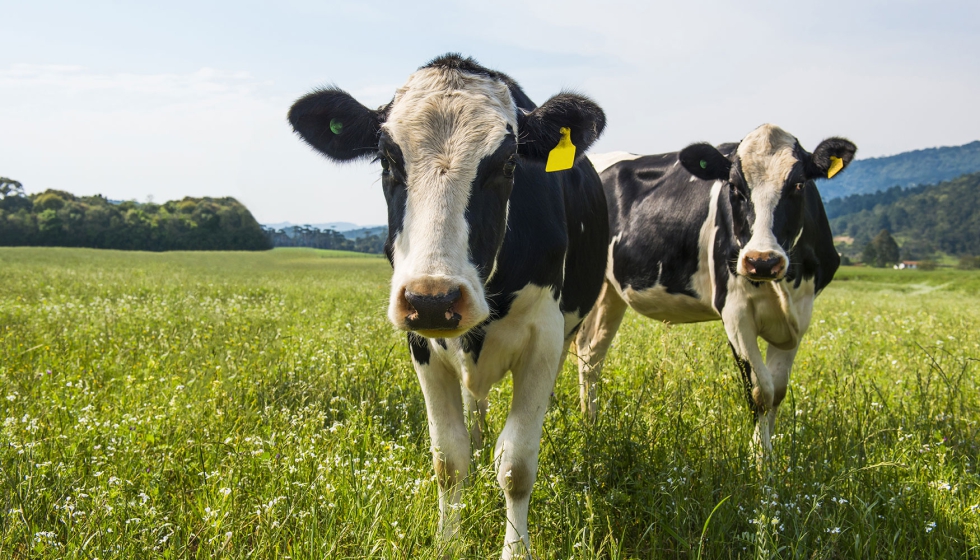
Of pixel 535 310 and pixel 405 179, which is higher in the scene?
pixel 405 179

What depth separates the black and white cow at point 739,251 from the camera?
5.45m

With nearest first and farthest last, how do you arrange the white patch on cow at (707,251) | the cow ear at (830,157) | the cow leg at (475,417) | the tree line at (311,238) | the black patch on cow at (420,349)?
1. the black patch on cow at (420,349)
2. the cow leg at (475,417)
3. the cow ear at (830,157)
4. the white patch on cow at (707,251)
5. the tree line at (311,238)

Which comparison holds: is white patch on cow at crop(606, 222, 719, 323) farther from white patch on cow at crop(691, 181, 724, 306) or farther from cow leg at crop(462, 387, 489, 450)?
cow leg at crop(462, 387, 489, 450)

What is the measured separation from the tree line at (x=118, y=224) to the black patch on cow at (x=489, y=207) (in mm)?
83238

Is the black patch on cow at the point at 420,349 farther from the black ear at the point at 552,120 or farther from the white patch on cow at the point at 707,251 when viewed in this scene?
the white patch on cow at the point at 707,251

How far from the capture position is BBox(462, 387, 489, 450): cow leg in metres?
4.33

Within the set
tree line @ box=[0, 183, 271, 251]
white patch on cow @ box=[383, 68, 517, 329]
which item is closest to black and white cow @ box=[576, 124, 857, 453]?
white patch on cow @ box=[383, 68, 517, 329]

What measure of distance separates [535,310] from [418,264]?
3.57ft

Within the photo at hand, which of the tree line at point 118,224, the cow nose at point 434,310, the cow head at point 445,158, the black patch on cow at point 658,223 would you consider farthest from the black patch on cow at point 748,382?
the tree line at point 118,224

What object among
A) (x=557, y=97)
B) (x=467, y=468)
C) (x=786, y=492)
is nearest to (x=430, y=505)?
(x=467, y=468)

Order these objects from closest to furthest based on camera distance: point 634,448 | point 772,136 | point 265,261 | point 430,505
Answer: point 430,505
point 634,448
point 772,136
point 265,261

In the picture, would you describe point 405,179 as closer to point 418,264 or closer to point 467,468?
point 418,264

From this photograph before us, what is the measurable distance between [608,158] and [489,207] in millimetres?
5691

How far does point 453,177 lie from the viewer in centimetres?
290
